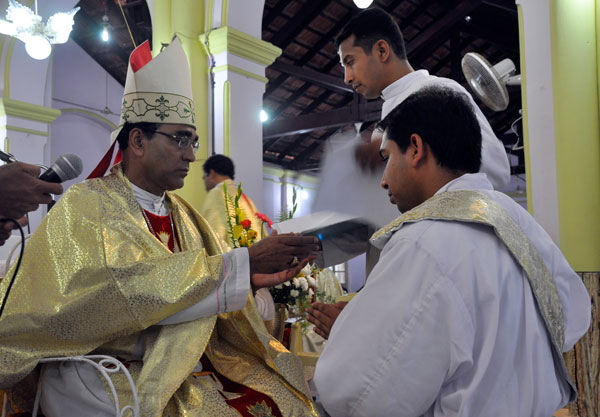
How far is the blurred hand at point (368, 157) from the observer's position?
2.46m

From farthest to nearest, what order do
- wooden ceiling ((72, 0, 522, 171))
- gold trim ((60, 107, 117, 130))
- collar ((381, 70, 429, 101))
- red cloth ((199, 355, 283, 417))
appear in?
gold trim ((60, 107, 117, 130))
wooden ceiling ((72, 0, 522, 171))
collar ((381, 70, 429, 101))
red cloth ((199, 355, 283, 417))

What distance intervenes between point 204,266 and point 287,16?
1114cm

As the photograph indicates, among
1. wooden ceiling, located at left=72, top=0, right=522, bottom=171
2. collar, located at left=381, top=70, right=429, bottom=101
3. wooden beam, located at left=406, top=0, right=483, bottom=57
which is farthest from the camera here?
wooden beam, located at left=406, top=0, right=483, bottom=57

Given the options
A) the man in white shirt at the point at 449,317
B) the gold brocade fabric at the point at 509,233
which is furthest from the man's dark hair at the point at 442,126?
the gold brocade fabric at the point at 509,233

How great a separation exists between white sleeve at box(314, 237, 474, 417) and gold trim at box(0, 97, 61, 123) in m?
7.51

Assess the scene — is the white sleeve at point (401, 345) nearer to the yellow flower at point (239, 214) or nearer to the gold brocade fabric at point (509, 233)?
the gold brocade fabric at point (509, 233)

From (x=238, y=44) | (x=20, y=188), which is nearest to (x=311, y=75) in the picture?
(x=238, y=44)

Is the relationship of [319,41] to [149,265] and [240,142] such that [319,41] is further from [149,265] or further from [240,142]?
[149,265]

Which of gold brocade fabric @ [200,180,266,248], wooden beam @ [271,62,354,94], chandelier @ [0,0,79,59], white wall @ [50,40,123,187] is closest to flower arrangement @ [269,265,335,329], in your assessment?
gold brocade fabric @ [200,180,266,248]

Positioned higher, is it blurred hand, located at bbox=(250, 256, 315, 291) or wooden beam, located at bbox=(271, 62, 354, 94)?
wooden beam, located at bbox=(271, 62, 354, 94)

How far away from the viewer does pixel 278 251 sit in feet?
7.06

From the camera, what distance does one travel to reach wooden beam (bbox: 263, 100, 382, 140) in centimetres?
1442

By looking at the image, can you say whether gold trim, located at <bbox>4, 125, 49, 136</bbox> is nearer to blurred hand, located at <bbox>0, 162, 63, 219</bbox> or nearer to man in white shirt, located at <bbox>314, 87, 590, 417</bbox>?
blurred hand, located at <bbox>0, 162, 63, 219</bbox>

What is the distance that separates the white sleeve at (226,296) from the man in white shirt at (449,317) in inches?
32.7
